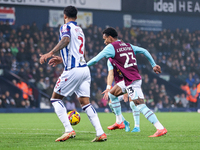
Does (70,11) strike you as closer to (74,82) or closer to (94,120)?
(74,82)

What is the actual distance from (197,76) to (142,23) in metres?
6.71

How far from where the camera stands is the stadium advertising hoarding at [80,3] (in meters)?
23.0

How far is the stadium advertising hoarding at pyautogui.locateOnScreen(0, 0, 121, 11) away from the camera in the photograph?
23.0 metres

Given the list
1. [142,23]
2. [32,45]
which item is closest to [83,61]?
[32,45]

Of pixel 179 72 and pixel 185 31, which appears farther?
pixel 185 31

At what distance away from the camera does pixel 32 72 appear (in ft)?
71.2

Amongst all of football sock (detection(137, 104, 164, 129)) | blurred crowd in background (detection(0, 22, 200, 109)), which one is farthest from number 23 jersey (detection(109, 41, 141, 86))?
blurred crowd in background (detection(0, 22, 200, 109))

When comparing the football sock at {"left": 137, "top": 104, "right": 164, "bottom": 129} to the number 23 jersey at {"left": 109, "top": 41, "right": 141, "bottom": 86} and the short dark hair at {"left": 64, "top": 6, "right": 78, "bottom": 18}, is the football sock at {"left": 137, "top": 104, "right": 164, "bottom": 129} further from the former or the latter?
the short dark hair at {"left": 64, "top": 6, "right": 78, "bottom": 18}

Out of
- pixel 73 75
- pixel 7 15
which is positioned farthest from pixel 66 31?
pixel 7 15

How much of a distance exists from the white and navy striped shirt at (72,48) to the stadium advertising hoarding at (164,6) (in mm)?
20486

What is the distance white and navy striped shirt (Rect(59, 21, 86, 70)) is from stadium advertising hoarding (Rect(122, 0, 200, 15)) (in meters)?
20.5

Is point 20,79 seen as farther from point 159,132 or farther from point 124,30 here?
point 159,132

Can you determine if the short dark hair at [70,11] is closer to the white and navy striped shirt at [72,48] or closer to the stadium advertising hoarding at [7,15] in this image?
the white and navy striped shirt at [72,48]

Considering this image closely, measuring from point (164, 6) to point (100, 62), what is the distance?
690 cm
